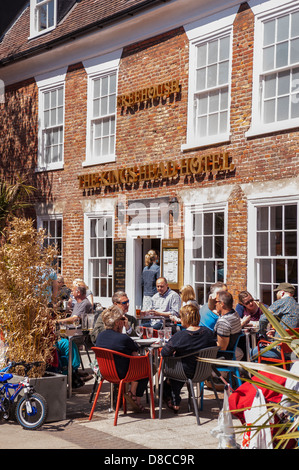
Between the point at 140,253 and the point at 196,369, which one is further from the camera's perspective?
the point at 140,253

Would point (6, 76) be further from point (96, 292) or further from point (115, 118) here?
point (96, 292)

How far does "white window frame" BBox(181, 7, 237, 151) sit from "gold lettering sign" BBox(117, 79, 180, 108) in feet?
1.54

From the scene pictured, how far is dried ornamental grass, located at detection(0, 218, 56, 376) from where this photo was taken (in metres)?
7.78

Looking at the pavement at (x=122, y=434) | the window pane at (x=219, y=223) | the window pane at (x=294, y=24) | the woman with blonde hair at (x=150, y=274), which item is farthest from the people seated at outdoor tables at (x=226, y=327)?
the woman with blonde hair at (x=150, y=274)

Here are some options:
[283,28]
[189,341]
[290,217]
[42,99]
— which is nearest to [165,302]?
[290,217]

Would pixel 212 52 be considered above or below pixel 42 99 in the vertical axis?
below

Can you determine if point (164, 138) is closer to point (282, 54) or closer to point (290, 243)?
point (282, 54)

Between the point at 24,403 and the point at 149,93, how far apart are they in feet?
27.2

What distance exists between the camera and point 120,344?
25.3 ft

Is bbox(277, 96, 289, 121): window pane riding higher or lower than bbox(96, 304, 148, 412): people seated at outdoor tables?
higher

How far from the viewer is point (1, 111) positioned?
61.0ft

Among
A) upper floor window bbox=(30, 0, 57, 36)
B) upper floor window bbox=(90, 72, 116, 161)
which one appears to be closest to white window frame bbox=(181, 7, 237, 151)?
upper floor window bbox=(90, 72, 116, 161)

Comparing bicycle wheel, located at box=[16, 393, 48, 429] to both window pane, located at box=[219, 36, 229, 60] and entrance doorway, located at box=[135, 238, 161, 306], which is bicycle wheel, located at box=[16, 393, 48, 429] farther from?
window pane, located at box=[219, 36, 229, 60]

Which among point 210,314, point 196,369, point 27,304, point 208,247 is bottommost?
point 196,369
